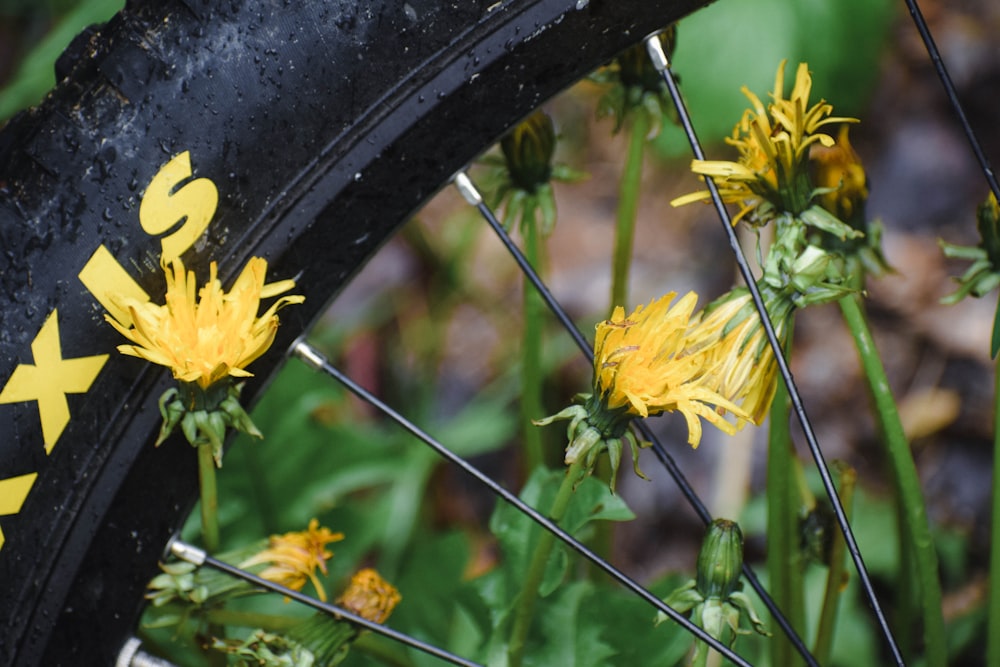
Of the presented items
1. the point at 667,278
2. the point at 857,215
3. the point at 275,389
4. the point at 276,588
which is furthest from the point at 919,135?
the point at 276,588

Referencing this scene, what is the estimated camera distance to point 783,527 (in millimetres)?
672

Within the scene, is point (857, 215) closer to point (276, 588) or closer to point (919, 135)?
point (276, 588)

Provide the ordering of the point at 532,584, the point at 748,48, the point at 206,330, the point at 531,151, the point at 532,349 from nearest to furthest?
the point at 206,330, the point at 532,584, the point at 531,151, the point at 532,349, the point at 748,48

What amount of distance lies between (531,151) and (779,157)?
228mm

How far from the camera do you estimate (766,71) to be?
44.2 inches

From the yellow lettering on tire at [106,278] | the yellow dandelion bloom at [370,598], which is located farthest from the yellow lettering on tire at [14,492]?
the yellow dandelion bloom at [370,598]

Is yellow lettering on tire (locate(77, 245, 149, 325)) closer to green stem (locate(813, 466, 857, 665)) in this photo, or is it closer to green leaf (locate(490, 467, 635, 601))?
green leaf (locate(490, 467, 635, 601))

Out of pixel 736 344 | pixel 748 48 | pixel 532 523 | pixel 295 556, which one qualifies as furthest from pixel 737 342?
pixel 748 48

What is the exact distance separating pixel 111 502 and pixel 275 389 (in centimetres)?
51

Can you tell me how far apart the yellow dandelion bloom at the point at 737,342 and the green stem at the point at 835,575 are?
163 millimetres

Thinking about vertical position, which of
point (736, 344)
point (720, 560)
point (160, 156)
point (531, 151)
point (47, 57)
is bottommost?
point (720, 560)

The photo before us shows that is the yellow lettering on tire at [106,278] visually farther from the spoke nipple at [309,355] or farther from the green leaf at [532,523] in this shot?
the green leaf at [532,523]

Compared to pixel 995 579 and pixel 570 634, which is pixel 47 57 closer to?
pixel 570 634

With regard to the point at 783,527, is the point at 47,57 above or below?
above
